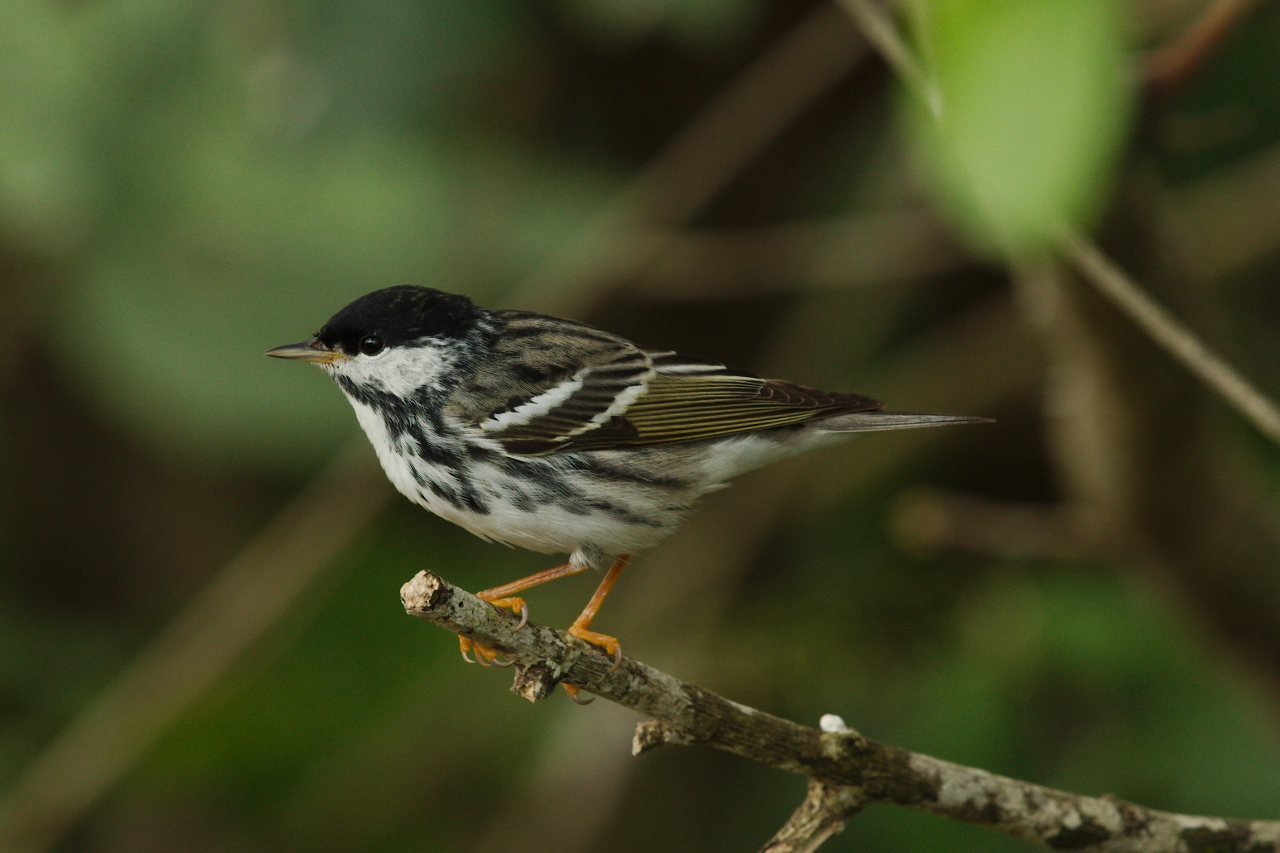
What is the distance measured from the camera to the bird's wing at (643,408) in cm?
359

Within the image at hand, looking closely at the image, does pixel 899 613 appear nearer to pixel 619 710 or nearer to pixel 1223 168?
pixel 619 710

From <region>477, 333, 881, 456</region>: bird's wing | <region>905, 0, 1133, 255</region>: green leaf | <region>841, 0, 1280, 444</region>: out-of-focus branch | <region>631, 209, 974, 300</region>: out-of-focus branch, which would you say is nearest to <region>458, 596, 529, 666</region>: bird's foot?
<region>477, 333, 881, 456</region>: bird's wing

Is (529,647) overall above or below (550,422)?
below

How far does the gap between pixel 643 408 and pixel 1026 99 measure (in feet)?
8.37

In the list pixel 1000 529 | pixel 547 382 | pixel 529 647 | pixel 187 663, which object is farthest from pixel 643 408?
pixel 187 663

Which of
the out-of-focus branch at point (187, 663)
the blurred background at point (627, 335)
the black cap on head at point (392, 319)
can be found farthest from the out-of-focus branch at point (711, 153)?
the black cap on head at point (392, 319)

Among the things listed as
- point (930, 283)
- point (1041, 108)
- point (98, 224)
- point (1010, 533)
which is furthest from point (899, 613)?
point (1041, 108)

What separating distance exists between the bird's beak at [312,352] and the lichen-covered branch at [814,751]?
3.95ft

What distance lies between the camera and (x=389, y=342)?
12.1 feet

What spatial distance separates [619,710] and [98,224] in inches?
115

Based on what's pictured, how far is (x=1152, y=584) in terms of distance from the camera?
16.0ft

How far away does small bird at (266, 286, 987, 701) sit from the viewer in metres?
3.52

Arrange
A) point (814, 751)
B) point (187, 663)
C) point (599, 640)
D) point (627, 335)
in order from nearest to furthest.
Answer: point (814, 751), point (599, 640), point (187, 663), point (627, 335)

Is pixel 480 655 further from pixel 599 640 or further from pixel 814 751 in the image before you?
pixel 814 751
